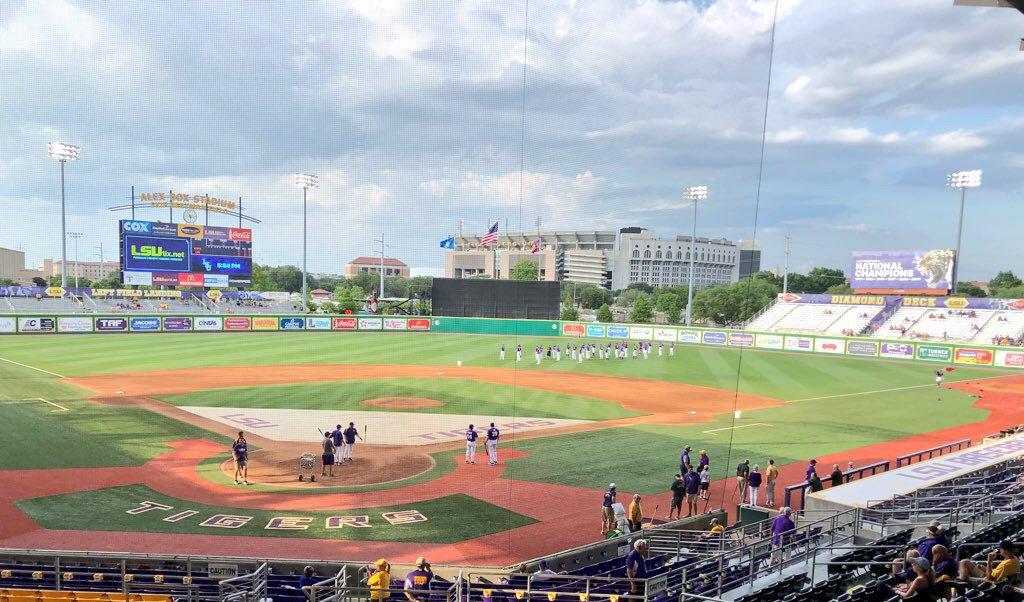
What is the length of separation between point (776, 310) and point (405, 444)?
165ft

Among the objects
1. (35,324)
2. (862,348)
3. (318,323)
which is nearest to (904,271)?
(862,348)

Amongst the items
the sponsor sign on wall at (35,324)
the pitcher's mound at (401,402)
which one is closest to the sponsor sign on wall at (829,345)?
the pitcher's mound at (401,402)

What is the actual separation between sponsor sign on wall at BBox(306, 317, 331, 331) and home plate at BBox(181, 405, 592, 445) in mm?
29454

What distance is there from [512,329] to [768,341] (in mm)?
19839

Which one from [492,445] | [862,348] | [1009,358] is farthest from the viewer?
[862,348]

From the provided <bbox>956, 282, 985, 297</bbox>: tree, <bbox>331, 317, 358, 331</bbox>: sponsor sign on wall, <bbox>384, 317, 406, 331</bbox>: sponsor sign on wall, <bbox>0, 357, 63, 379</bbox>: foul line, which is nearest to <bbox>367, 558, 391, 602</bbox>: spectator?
<bbox>0, 357, 63, 379</bbox>: foul line

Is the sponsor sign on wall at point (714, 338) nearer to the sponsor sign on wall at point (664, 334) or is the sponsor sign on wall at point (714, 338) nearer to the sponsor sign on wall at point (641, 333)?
the sponsor sign on wall at point (664, 334)

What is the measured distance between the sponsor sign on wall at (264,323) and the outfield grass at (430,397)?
80.2 ft

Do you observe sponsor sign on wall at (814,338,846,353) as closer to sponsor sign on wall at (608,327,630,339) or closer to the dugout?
sponsor sign on wall at (608,327,630,339)

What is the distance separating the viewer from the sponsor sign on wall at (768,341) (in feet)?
153

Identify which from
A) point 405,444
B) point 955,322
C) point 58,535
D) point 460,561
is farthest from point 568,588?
point 955,322

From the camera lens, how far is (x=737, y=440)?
19719 mm

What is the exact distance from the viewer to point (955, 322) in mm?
48219

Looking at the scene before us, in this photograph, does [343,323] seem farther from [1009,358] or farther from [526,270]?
[1009,358]
